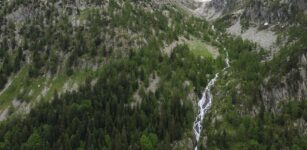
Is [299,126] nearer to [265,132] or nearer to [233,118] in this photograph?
[265,132]

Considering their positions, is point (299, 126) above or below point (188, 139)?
above

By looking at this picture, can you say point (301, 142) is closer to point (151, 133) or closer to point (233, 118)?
point (233, 118)

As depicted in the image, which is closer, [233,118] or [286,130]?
[286,130]

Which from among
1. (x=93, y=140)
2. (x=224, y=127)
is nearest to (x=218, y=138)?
(x=224, y=127)

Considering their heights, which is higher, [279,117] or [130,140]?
[279,117]

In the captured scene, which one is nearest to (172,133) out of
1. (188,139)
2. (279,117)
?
(188,139)

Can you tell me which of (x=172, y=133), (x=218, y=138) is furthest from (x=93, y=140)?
(x=218, y=138)

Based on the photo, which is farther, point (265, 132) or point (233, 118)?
point (233, 118)
